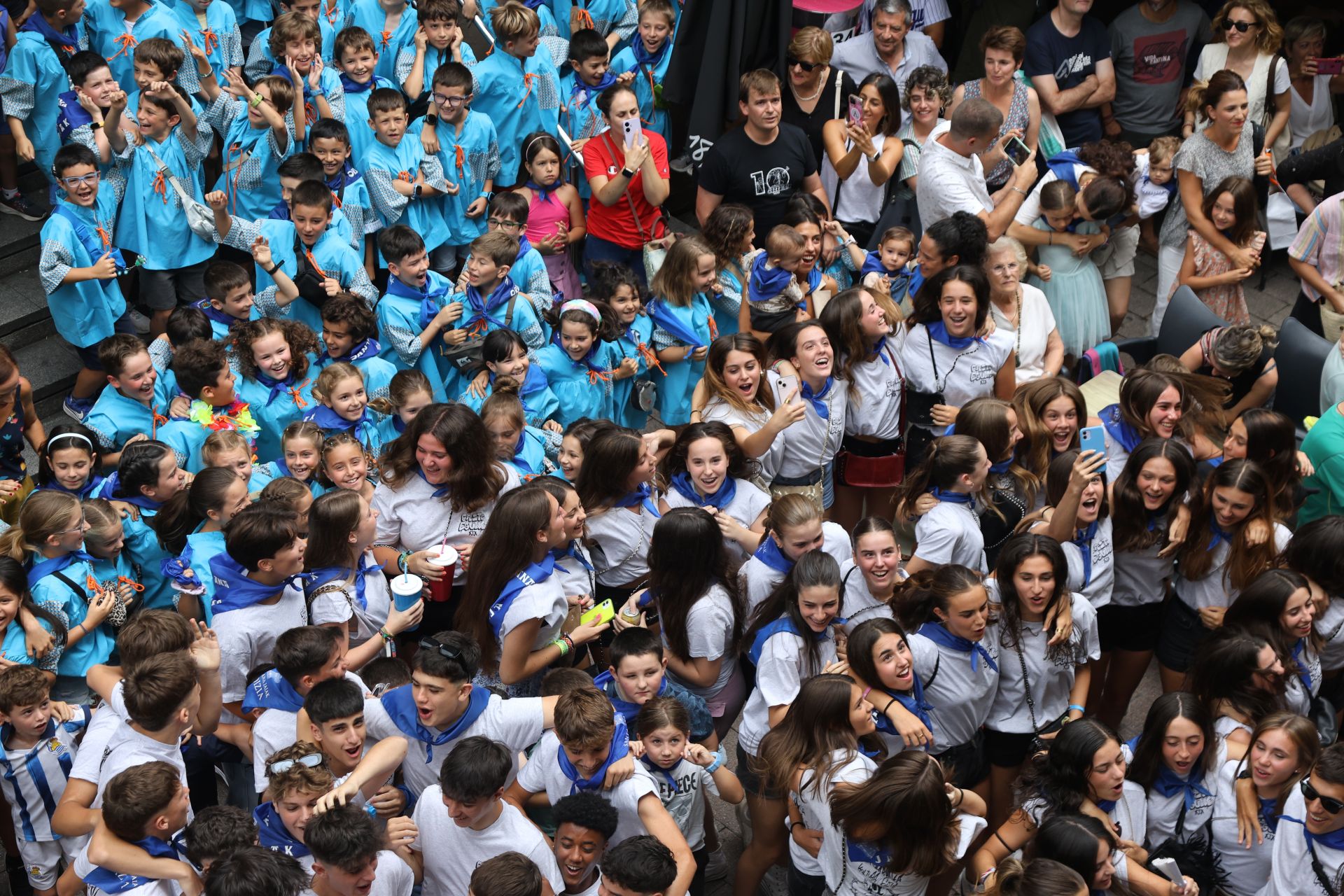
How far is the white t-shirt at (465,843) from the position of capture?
4.42 meters

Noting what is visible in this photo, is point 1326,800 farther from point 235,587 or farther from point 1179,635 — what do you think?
point 235,587

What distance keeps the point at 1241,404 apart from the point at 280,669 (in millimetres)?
4969

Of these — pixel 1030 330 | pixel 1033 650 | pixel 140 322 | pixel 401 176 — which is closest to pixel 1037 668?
pixel 1033 650

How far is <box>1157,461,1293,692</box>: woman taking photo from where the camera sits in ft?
19.0

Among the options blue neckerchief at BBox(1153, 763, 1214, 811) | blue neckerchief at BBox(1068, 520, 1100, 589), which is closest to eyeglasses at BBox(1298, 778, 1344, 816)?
blue neckerchief at BBox(1153, 763, 1214, 811)

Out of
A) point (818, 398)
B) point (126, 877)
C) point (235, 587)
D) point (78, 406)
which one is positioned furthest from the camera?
point (78, 406)

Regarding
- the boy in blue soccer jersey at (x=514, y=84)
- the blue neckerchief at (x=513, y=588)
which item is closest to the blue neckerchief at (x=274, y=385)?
the blue neckerchief at (x=513, y=588)

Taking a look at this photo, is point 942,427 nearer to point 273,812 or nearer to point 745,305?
point 745,305

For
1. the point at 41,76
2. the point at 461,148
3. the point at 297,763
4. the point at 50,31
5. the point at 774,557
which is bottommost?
the point at 774,557

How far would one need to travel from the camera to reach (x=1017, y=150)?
8094 mm

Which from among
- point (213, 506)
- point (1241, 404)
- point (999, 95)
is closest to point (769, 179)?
point (999, 95)

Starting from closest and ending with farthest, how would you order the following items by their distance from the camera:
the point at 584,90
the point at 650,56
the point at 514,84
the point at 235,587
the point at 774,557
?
the point at 235,587 < the point at 774,557 < the point at 514,84 < the point at 584,90 < the point at 650,56

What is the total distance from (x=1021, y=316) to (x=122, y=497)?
4.53 metres

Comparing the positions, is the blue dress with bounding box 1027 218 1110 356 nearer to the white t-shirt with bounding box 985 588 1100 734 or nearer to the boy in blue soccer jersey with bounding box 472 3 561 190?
the white t-shirt with bounding box 985 588 1100 734
